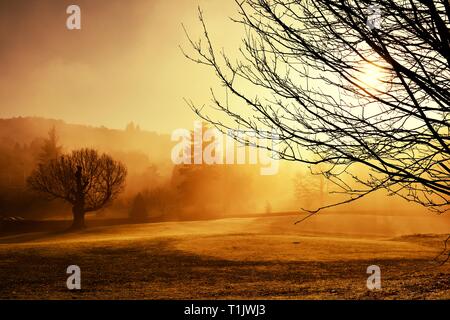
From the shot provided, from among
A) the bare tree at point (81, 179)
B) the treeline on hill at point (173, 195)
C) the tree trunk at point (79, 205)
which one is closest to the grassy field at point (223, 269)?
the tree trunk at point (79, 205)

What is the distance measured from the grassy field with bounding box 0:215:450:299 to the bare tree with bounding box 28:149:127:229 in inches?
716

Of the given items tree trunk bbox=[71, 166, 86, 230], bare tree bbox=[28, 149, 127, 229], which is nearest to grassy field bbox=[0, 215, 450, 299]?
tree trunk bbox=[71, 166, 86, 230]

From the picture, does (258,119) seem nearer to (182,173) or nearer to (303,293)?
(303,293)

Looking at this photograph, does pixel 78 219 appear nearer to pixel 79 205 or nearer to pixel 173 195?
pixel 79 205

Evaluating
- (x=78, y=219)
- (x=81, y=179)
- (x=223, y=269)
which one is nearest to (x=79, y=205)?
(x=78, y=219)

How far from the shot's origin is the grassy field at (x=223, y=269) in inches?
505

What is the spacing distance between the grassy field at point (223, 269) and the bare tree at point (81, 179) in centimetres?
1818

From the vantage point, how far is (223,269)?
57.5 ft

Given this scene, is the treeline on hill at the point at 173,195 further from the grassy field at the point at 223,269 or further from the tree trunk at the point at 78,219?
the grassy field at the point at 223,269

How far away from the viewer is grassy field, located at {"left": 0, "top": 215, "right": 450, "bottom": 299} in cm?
1282

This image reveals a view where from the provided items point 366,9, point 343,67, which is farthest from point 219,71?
point 366,9

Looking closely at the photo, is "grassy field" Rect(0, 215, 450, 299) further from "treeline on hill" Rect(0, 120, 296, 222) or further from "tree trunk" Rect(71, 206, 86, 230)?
"treeline on hill" Rect(0, 120, 296, 222)

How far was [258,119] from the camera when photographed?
18.7 feet
